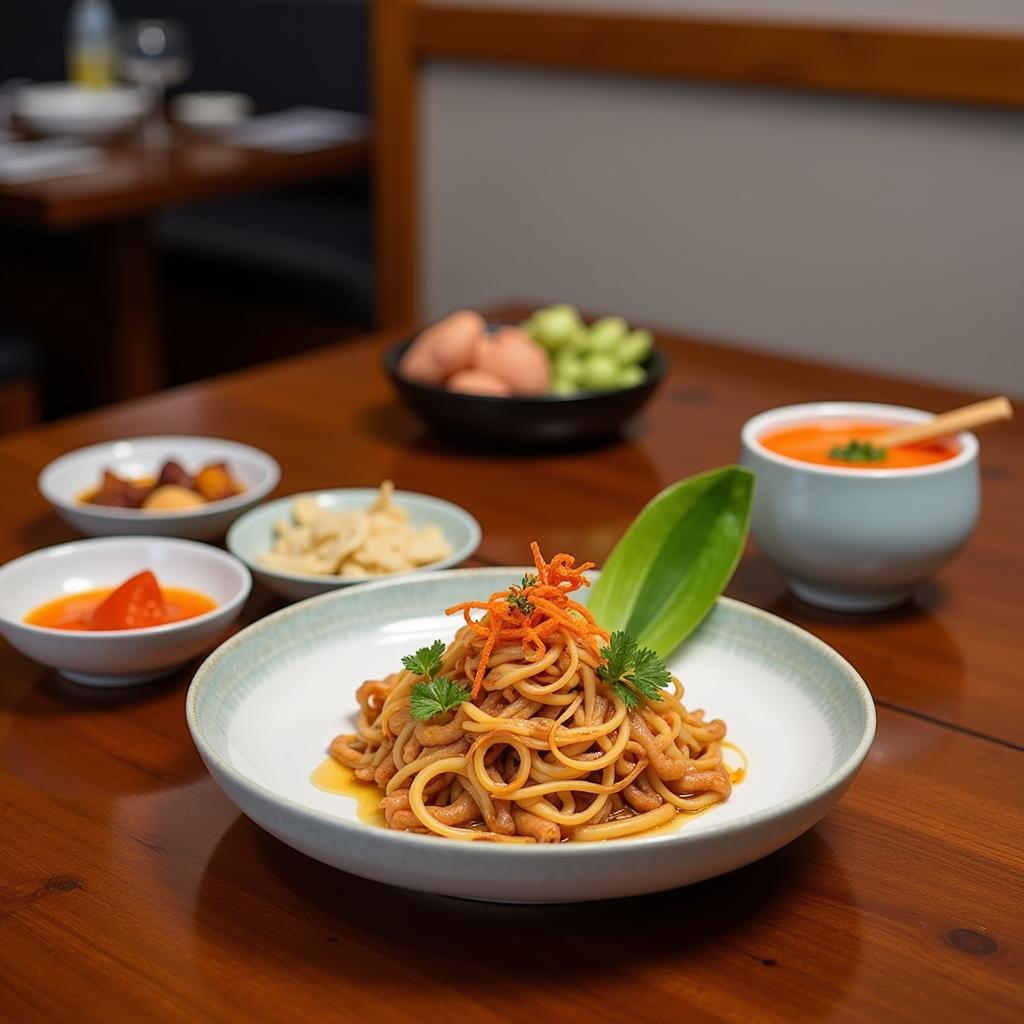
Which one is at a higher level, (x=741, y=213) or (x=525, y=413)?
(x=525, y=413)

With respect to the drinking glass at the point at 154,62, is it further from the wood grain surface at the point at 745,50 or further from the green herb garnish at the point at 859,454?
the green herb garnish at the point at 859,454

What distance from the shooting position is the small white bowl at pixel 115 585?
981mm

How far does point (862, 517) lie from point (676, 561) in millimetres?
170

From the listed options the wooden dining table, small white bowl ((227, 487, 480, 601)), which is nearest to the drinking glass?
small white bowl ((227, 487, 480, 601))

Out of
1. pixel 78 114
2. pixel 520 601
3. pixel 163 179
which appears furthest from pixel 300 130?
pixel 520 601

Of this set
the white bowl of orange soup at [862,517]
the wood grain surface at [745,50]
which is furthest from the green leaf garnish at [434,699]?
the wood grain surface at [745,50]

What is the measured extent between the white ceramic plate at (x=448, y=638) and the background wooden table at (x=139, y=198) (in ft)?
6.91

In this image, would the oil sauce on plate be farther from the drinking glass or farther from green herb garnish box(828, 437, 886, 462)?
the drinking glass

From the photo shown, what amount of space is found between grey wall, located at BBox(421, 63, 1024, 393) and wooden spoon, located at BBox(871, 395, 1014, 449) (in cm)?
168

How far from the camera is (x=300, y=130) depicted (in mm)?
3693

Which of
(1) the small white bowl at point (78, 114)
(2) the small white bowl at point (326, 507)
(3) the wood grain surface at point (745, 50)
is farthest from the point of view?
(1) the small white bowl at point (78, 114)

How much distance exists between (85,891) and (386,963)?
0.18 meters

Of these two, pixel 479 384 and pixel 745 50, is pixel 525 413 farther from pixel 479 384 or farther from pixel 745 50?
pixel 745 50

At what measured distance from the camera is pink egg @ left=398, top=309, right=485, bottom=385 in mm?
1592
